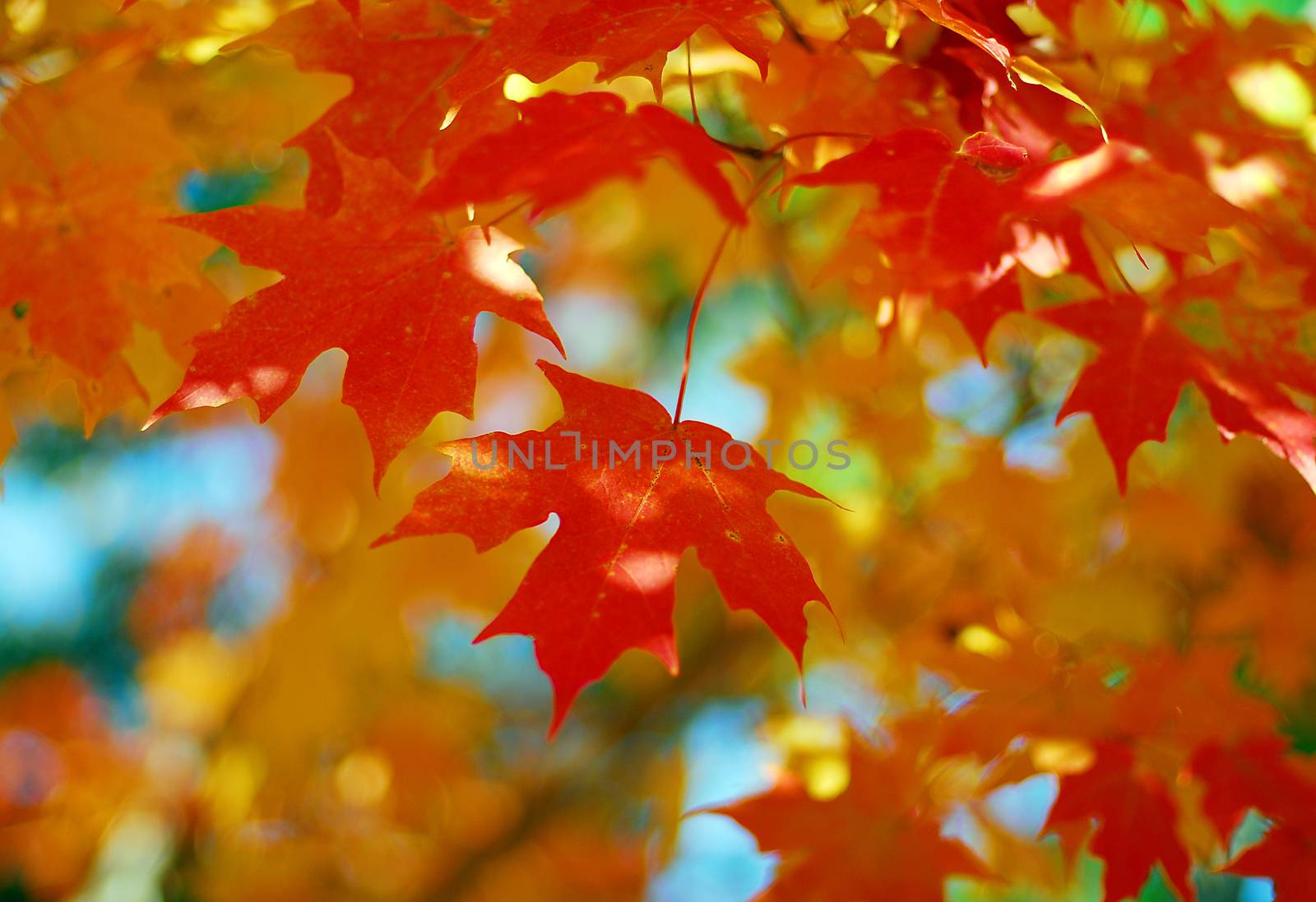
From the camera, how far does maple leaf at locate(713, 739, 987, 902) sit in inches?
54.3

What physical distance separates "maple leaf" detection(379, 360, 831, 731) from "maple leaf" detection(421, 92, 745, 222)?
179mm

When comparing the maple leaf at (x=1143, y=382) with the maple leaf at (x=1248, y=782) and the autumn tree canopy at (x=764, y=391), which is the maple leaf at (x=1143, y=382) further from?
the maple leaf at (x=1248, y=782)

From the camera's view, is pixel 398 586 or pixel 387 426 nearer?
pixel 387 426

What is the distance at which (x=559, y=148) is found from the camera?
958 millimetres

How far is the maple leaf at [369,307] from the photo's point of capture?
93 centimetres

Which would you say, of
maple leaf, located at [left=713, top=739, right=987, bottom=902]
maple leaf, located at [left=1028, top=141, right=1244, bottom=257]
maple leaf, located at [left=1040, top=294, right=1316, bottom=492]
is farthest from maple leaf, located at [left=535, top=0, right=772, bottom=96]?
maple leaf, located at [left=713, top=739, right=987, bottom=902]

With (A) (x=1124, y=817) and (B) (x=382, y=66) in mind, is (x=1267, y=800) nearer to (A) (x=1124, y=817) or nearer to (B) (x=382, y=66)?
(A) (x=1124, y=817)

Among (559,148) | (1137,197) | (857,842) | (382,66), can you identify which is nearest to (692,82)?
(559,148)

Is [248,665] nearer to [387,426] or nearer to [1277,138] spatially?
[387,426]

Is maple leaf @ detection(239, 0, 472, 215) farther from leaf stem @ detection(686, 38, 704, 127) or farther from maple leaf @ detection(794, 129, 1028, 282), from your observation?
maple leaf @ detection(794, 129, 1028, 282)

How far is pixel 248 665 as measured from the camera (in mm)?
3326

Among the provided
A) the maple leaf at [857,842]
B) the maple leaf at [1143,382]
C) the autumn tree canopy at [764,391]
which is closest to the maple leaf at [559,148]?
the autumn tree canopy at [764,391]

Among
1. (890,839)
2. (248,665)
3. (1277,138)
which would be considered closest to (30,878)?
(248,665)

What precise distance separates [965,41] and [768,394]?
1099 mm
